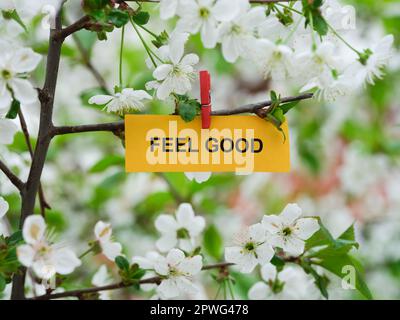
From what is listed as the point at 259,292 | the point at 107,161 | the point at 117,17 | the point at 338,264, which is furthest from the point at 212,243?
the point at 117,17

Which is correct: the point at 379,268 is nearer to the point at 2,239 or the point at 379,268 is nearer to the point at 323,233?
the point at 323,233

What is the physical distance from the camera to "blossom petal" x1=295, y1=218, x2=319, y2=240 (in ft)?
2.25

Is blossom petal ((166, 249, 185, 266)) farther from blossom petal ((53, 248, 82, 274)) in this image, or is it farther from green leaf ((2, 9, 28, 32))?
green leaf ((2, 9, 28, 32))

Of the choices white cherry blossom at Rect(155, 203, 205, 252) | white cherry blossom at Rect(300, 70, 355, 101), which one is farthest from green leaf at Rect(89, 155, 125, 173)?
white cherry blossom at Rect(300, 70, 355, 101)

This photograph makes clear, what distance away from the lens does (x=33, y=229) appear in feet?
1.83

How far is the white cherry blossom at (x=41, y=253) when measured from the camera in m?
0.55

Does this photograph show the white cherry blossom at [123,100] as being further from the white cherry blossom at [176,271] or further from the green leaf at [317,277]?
the green leaf at [317,277]

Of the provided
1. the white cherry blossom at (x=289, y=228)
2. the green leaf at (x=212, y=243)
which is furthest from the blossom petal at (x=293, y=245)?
the green leaf at (x=212, y=243)

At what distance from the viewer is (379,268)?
70.4 inches

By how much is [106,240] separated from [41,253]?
0.16m

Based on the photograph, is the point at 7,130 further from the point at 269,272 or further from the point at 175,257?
the point at 269,272
